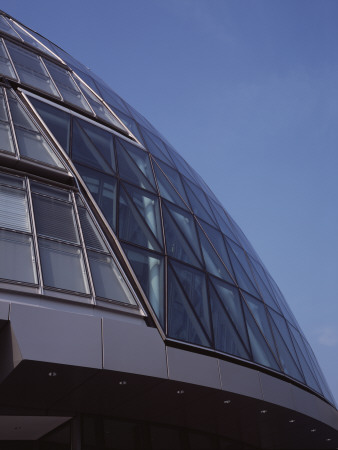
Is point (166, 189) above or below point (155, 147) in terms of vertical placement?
below

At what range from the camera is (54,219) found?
15.3 metres

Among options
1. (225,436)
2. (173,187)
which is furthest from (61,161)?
(225,436)

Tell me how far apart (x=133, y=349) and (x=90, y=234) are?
408 cm

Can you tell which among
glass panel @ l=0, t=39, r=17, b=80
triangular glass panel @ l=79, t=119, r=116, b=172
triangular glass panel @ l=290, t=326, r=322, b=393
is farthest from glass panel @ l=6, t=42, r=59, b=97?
triangular glass panel @ l=290, t=326, r=322, b=393

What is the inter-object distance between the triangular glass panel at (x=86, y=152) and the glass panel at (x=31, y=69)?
132 inches

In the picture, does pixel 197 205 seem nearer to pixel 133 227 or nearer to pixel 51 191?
pixel 133 227

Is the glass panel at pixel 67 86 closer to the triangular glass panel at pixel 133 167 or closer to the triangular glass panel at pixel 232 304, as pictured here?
the triangular glass panel at pixel 133 167

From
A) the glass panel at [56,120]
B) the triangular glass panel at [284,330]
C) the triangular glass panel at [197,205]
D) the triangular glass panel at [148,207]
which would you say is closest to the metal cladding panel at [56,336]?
the triangular glass panel at [148,207]

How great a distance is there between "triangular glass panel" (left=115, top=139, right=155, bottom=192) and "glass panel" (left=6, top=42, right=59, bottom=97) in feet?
13.3

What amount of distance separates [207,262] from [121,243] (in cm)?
418

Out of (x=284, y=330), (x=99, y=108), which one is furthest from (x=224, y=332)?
(x=99, y=108)

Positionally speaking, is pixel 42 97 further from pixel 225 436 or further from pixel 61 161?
pixel 225 436

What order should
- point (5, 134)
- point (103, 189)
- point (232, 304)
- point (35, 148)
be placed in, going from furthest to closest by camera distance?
point (232, 304), point (103, 189), point (35, 148), point (5, 134)

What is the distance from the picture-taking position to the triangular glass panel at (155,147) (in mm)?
24959
